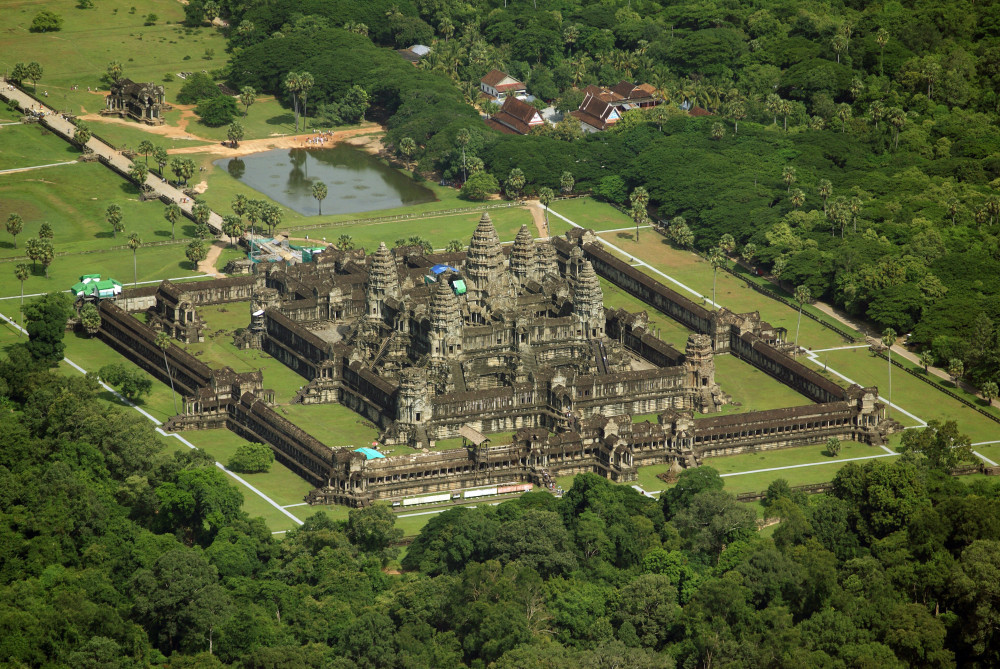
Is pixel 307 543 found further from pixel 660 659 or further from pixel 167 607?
pixel 660 659

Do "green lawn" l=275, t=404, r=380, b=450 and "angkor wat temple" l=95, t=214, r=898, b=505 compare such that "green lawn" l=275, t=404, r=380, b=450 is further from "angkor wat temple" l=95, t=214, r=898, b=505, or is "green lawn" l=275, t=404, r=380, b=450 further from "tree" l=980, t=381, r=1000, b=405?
"tree" l=980, t=381, r=1000, b=405

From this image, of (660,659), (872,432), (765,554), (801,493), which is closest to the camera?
(660,659)

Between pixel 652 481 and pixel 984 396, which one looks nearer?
pixel 652 481

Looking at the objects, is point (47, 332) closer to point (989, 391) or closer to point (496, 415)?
point (496, 415)

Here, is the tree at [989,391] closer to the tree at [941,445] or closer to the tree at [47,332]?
the tree at [941,445]

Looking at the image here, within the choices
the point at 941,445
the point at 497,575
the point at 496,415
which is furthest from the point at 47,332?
the point at 941,445

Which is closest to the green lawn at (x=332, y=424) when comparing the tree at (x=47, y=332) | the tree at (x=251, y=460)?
the tree at (x=251, y=460)

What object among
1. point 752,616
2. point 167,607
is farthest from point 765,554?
point 167,607
